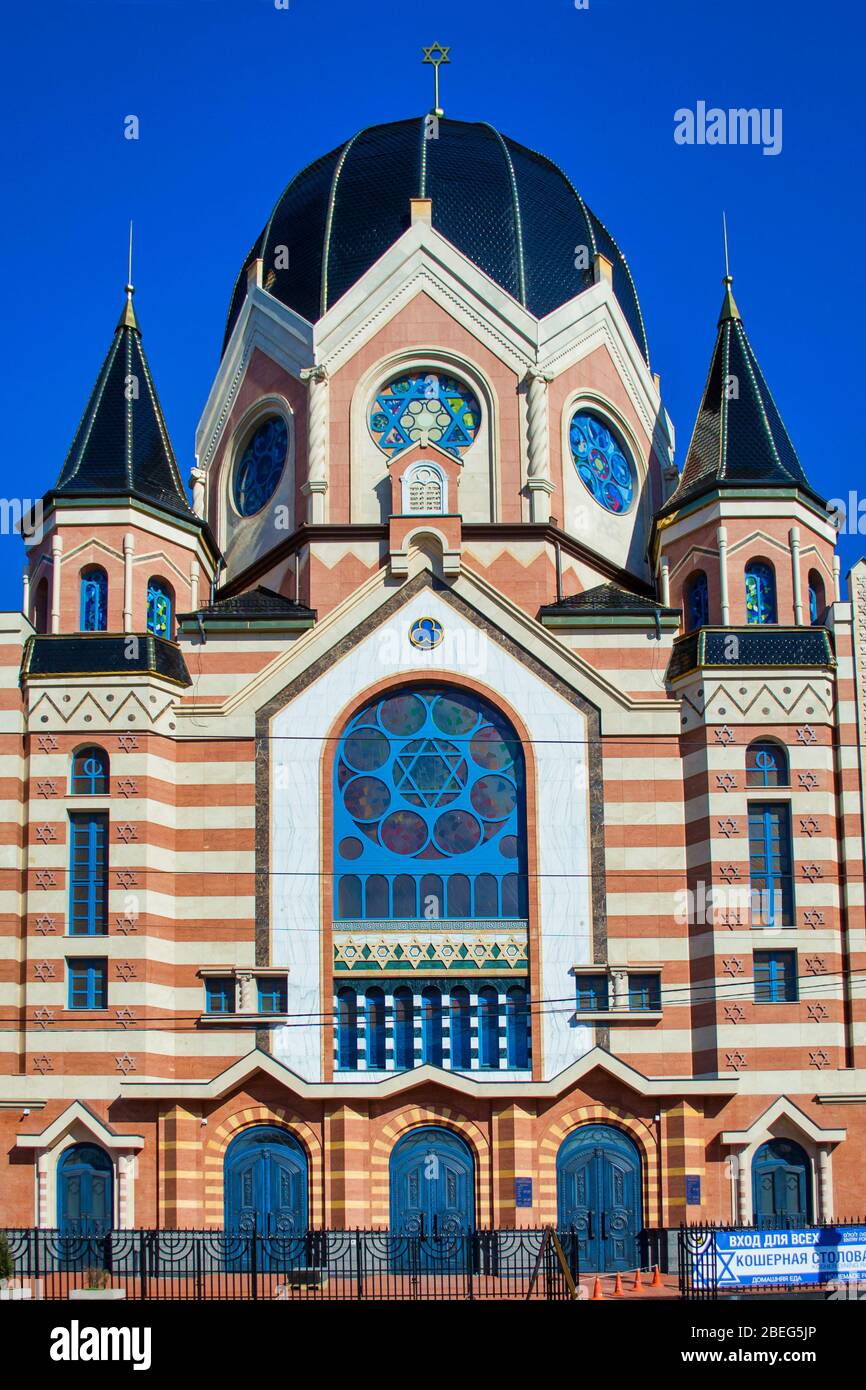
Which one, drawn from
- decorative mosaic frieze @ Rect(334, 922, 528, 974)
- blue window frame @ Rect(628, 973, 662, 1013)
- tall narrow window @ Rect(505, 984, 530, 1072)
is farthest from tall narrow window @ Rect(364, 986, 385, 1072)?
blue window frame @ Rect(628, 973, 662, 1013)

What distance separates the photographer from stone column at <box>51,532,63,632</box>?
4234cm

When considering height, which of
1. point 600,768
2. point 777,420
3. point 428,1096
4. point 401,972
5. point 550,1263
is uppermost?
point 777,420

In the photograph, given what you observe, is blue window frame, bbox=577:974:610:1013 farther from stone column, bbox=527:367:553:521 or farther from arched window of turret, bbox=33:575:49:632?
arched window of turret, bbox=33:575:49:632

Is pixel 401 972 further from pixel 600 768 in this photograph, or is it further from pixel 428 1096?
pixel 600 768

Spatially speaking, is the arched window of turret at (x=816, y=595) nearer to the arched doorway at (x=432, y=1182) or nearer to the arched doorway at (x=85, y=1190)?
the arched doorway at (x=432, y=1182)

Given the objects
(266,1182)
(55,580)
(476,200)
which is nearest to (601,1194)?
(266,1182)

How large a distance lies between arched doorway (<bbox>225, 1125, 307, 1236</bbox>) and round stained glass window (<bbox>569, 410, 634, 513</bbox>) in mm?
17718

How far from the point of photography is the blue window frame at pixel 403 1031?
3988 centimetres

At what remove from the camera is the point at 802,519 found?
143 ft

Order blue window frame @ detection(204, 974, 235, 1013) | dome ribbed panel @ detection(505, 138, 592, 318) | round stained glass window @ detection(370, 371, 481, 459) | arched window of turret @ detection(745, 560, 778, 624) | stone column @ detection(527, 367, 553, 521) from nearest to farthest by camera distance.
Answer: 1. blue window frame @ detection(204, 974, 235, 1013)
2. arched window of turret @ detection(745, 560, 778, 624)
3. stone column @ detection(527, 367, 553, 521)
4. round stained glass window @ detection(370, 371, 481, 459)
5. dome ribbed panel @ detection(505, 138, 592, 318)

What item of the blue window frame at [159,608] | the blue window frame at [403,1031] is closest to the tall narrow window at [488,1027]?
the blue window frame at [403,1031]

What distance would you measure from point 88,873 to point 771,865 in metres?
14.0

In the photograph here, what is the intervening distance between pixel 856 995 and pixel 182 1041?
13626 millimetres
